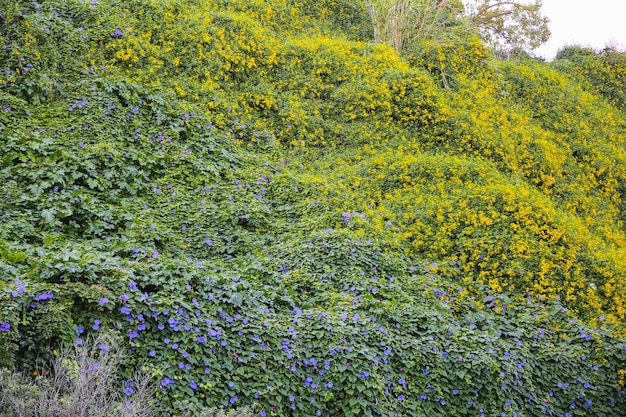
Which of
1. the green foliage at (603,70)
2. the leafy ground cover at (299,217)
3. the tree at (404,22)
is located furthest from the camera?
the green foliage at (603,70)

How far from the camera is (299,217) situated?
684cm

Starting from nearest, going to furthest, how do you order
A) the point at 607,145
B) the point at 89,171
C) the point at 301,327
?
the point at 301,327, the point at 89,171, the point at 607,145

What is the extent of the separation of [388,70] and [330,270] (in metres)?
5.38

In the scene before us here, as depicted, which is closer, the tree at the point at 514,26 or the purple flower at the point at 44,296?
the purple flower at the point at 44,296

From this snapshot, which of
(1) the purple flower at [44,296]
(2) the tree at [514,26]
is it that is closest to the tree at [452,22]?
(2) the tree at [514,26]

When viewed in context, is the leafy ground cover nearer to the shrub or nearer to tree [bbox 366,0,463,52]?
the shrub

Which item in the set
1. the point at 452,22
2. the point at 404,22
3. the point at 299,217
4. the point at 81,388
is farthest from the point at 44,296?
the point at 452,22

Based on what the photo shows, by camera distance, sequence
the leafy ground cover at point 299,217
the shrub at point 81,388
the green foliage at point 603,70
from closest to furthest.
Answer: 1. the shrub at point 81,388
2. the leafy ground cover at point 299,217
3. the green foliage at point 603,70

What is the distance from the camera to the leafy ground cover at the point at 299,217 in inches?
174

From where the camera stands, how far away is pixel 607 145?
1098cm

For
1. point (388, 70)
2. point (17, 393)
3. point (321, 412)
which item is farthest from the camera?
point (388, 70)

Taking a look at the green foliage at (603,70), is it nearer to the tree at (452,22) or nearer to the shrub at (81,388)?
the tree at (452,22)

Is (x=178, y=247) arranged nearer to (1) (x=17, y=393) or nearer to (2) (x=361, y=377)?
(2) (x=361, y=377)

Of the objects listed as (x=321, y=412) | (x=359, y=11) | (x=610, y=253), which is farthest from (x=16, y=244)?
(x=359, y=11)
